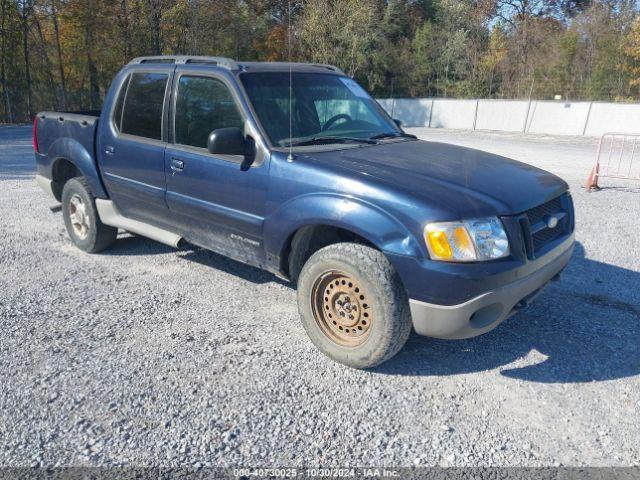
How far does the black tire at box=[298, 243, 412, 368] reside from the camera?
3.36 meters

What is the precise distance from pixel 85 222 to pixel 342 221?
11.6 ft

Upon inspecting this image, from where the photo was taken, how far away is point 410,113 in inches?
1281

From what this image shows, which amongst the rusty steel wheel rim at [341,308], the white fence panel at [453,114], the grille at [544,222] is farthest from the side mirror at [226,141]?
the white fence panel at [453,114]

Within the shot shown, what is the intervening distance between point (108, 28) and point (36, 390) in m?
28.3

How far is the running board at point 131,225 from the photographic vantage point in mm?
4863

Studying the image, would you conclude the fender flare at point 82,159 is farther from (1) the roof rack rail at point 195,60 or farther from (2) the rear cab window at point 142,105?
(1) the roof rack rail at point 195,60

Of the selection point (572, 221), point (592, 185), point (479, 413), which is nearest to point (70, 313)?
point (479, 413)

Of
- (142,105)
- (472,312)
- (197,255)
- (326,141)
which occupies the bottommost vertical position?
(197,255)

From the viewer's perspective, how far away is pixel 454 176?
365cm

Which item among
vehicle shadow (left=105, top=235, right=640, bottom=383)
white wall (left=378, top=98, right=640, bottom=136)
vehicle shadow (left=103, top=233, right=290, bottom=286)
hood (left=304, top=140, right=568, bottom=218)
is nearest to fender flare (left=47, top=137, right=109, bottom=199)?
vehicle shadow (left=103, top=233, right=290, bottom=286)

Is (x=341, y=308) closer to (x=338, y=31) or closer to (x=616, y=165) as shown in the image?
(x=616, y=165)

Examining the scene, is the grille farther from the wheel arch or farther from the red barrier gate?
the red barrier gate

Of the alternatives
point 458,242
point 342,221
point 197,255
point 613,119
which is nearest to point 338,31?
point 613,119

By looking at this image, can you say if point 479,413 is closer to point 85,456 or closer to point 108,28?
point 85,456
